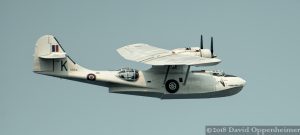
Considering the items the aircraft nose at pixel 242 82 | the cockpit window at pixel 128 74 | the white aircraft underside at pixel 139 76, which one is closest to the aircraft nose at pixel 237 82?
the aircraft nose at pixel 242 82

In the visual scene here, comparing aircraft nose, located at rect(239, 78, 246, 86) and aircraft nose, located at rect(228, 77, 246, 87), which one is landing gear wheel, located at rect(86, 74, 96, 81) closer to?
aircraft nose, located at rect(228, 77, 246, 87)

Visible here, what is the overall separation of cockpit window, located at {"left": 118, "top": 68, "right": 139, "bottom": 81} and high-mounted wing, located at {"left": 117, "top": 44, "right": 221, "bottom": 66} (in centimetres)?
94

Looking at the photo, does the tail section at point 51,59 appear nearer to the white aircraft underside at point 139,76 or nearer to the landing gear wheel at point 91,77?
the white aircraft underside at point 139,76

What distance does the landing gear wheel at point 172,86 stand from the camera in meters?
65.5

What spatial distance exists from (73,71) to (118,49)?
684 cm

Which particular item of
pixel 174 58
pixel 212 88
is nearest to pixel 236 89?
pixel 212 88

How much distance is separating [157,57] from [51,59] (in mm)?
8079

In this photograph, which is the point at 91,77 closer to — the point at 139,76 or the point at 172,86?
the point at 139,76

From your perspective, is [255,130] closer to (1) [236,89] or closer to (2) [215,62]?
(1) [236,89]

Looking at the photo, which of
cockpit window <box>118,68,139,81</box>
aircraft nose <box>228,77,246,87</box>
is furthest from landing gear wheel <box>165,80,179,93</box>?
aircraft nose <box>228,77,246,87</box>

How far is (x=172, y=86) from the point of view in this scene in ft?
215

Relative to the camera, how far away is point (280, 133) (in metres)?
62.4

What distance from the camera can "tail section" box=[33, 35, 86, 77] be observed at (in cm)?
6506

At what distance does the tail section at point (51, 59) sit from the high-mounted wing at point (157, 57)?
15.4 ft
